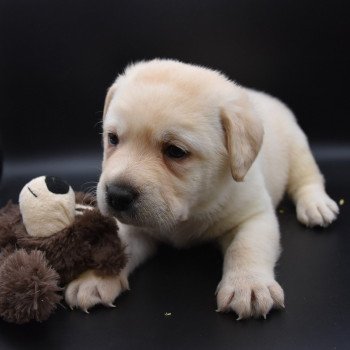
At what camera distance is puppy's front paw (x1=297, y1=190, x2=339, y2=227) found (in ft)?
12.3

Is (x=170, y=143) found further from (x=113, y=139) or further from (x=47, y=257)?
(x=47, y=257)

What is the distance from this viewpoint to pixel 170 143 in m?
2.82

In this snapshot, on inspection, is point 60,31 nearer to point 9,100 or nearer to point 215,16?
point 9,100

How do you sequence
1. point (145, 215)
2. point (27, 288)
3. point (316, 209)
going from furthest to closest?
point (316, 209)
point (145, 215)
point (27, 288)

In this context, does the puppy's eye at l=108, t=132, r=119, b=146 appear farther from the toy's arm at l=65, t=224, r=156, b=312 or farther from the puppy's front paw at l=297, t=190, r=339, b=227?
the puppy's front paw at l=297, t=190, r=339, b=227

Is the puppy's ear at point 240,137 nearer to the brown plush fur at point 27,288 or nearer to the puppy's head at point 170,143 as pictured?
the puppy's head at point 170,143

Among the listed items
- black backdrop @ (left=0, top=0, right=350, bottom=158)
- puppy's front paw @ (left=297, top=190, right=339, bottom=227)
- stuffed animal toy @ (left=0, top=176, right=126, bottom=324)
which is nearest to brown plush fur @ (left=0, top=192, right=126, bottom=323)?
stuffed animal toy @ (left=0, top=176, right=126, bottom=324)

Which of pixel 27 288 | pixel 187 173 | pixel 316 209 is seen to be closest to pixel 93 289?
pixel 27 288

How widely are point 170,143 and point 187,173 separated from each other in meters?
0.18

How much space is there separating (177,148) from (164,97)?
26 centimetres

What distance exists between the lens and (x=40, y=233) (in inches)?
114

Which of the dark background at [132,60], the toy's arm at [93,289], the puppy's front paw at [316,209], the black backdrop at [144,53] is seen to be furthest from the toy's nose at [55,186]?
the black backdrop at [144,53]

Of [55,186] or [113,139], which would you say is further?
[113,139]

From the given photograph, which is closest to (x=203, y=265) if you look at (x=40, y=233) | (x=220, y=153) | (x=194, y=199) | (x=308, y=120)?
(x=194, y=199)
